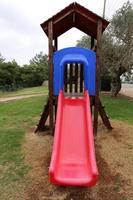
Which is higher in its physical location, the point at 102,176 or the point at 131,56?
the point at 131,56

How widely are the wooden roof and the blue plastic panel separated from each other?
97 centimetres

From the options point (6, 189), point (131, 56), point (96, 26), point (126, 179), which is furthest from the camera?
point (131, 56)

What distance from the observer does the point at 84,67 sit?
335 inches

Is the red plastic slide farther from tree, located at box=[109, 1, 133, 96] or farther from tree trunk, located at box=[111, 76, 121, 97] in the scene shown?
tree trunk, located at box=[111, 76, 121, 97]

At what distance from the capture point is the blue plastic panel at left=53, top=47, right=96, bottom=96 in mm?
8508

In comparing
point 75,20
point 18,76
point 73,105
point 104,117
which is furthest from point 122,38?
point 18,76

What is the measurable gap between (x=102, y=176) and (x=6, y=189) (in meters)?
1.92

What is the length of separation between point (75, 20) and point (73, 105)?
3.34m

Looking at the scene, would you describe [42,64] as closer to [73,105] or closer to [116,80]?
[116,80]

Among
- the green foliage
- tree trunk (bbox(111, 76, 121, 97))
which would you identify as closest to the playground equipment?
tree trunk (bbox(111, 76, 121, 97))

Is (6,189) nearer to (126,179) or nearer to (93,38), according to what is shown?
(126,179)

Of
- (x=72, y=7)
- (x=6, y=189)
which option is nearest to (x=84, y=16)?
(x=72, y=7)

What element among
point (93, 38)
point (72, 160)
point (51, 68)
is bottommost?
point (72, 160)

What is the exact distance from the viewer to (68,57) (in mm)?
8312
